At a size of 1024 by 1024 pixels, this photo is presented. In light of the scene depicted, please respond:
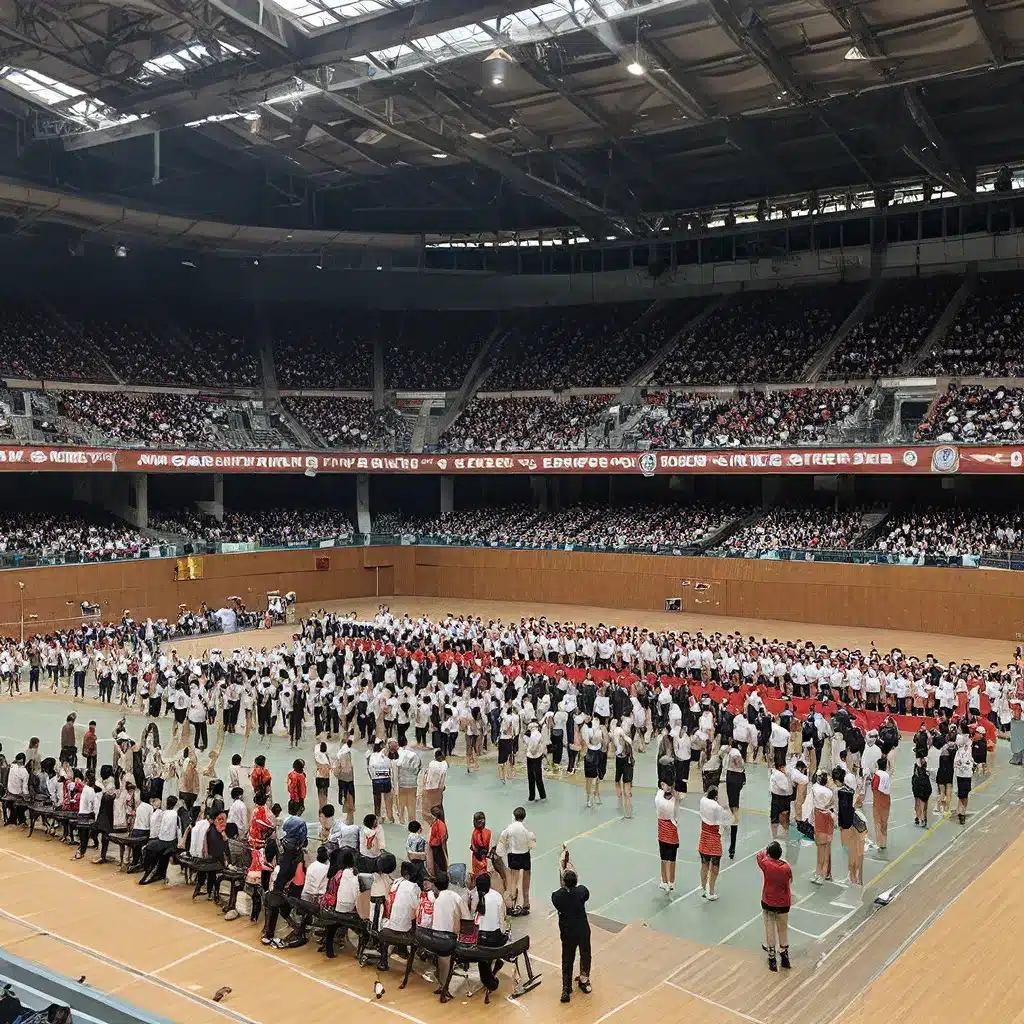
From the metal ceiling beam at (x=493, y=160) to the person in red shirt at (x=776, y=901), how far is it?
25.5 m

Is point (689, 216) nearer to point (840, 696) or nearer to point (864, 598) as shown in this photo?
point (864, 598)

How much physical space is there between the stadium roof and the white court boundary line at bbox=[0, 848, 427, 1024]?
19.8 meters

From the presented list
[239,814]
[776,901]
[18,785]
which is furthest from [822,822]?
[18,785]

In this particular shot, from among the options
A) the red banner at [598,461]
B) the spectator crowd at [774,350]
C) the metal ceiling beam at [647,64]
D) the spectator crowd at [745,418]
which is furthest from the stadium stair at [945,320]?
the metal ceiling beam at [647,64]

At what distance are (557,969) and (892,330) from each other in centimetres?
3958

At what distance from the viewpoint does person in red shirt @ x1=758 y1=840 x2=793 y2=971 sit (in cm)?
1152

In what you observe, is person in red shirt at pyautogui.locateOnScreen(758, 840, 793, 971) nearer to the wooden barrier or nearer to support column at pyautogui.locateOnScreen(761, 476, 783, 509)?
the wooden barrier

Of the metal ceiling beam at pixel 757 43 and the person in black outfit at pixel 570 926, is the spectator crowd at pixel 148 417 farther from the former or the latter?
the person in black outfit at pixel 570 926

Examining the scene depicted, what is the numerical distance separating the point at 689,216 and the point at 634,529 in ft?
52.2

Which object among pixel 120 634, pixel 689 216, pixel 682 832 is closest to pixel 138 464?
pixel 120 634

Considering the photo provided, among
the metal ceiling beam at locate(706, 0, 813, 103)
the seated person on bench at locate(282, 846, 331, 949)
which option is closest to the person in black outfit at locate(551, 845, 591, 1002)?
the seated person on bench at locate(282, 846, 331, 949)

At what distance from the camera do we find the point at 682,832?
55.1 ft

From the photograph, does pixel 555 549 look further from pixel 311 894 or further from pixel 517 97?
pixel 311 894

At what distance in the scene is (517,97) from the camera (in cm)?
3425
